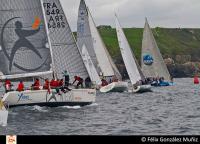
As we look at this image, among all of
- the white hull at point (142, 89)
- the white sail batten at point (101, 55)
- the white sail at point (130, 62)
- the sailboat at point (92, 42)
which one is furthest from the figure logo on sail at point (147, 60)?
the white hull at point (142, 89)

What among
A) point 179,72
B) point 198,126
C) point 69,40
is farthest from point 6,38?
point 179,72

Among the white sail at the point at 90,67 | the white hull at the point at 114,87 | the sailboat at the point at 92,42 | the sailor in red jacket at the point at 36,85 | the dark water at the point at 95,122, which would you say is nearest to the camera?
the dark water at the point at 95,122

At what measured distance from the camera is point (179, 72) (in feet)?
537

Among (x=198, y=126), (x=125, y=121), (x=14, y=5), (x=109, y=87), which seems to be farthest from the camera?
(x=109, y=87)

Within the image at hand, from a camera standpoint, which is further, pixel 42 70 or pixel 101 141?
pixel 42 70

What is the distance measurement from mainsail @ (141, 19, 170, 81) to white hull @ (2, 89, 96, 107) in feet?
115

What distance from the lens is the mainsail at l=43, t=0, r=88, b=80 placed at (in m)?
35.3

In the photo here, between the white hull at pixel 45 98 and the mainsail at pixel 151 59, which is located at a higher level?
the mainsail at pixel 151 59

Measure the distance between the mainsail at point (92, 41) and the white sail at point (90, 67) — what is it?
1255mm

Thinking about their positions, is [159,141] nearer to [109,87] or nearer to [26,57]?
[26,57]

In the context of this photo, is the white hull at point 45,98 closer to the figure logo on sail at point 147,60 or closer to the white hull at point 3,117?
the white hull at point 3,117

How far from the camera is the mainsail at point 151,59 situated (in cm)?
6862

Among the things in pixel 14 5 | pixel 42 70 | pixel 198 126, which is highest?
pixel 14 5

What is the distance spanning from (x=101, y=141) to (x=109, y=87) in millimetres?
47808
